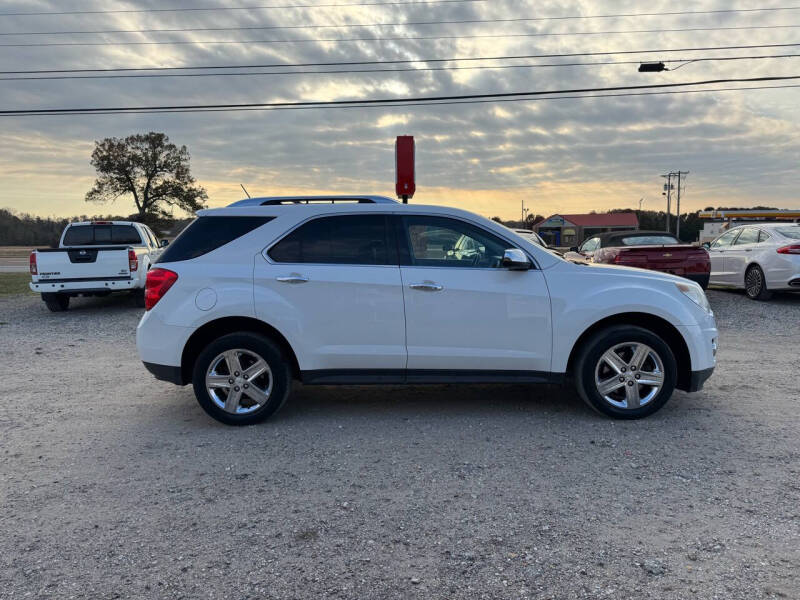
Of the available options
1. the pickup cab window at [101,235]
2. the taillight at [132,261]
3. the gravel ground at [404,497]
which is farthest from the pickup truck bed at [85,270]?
the gravel ground at [404,497]

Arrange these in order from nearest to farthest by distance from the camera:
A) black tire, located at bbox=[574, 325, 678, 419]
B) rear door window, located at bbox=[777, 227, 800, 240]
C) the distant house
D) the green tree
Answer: black tire, located at bbox=[574, 325, 678, 419] → rear door window, located at bbox=[777, 227, 800, 240] → the green tree → the distant house

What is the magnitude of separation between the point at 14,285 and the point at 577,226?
81.7 metres

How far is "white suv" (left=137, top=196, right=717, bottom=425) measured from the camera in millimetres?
4711

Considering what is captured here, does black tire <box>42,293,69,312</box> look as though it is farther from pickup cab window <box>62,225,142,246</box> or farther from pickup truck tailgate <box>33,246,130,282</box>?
pickup cab window <box>62,225,142,246</box>

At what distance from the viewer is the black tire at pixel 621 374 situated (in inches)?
186

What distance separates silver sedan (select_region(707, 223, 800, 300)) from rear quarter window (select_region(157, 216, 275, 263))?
11.4 meters

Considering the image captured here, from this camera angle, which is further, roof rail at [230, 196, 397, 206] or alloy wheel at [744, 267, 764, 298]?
alloy wheel at [744, 267, 764, 298]

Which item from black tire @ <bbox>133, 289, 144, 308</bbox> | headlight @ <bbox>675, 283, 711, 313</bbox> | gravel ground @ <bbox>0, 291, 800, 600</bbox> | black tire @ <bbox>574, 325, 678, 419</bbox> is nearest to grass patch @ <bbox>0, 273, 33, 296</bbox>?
black tire @ <bbox>133, 289, 144, 308</bbox>

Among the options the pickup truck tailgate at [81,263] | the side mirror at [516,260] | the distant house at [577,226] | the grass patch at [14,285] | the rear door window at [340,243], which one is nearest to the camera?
the side mirror at [516,260]

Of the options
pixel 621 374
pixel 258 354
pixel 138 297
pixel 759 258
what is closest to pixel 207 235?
pixel 258 354

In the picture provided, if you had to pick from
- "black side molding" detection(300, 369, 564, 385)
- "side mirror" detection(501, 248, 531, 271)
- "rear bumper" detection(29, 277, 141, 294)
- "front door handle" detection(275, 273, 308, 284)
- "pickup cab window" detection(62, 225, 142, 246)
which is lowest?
"black side molding" detection(300, 369, 564, 385)

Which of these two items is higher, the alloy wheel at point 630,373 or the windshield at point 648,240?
the windshield at point 648,240

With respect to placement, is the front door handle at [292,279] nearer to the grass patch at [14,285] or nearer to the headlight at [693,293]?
the headlight at [693,293]

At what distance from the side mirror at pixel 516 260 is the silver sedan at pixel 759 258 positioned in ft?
32.5
